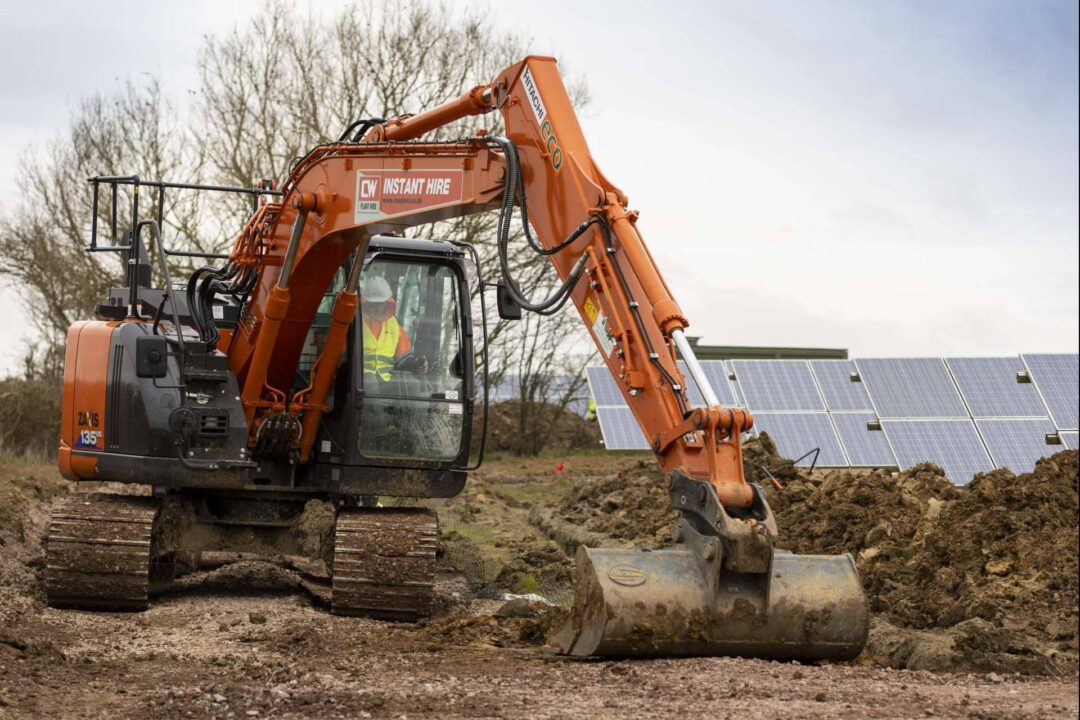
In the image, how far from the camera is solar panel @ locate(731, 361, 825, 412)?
18.1 metres

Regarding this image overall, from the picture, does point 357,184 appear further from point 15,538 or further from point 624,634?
point 15,538

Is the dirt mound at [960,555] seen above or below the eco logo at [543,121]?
below

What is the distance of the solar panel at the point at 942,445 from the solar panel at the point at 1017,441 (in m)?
0.12

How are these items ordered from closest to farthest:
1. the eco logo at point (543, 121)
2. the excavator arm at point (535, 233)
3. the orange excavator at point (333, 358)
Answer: the excavator arm at point (535, 233)
the eco logo at point (543, 121)
the orange excavator at point (333, 358)

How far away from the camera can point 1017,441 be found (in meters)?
16.5

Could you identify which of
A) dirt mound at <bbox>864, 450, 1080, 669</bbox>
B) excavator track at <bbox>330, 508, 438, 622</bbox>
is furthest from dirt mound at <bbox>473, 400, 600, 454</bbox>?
excavator track at <bbox>330, 508, 438, 622</bbox>

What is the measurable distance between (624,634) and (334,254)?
3.92m

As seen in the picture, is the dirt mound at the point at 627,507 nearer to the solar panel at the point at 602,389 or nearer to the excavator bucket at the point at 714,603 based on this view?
the solar panel at the point at 602,389

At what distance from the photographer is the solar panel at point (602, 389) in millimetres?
21172

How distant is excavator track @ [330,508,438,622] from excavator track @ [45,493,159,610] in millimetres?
1358

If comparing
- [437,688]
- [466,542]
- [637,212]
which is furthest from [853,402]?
[437,688]

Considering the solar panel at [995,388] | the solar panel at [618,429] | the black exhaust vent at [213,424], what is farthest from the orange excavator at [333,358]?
the solar panel at [618,429]

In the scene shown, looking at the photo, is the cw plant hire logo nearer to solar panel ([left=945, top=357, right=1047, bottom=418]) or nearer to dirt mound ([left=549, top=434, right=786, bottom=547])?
dirt mound ([left=549, top=434, right=786, bottom=547])

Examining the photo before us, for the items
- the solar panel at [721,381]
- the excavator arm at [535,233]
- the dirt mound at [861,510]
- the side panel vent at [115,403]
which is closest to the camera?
the excavator arm at [535,233]
